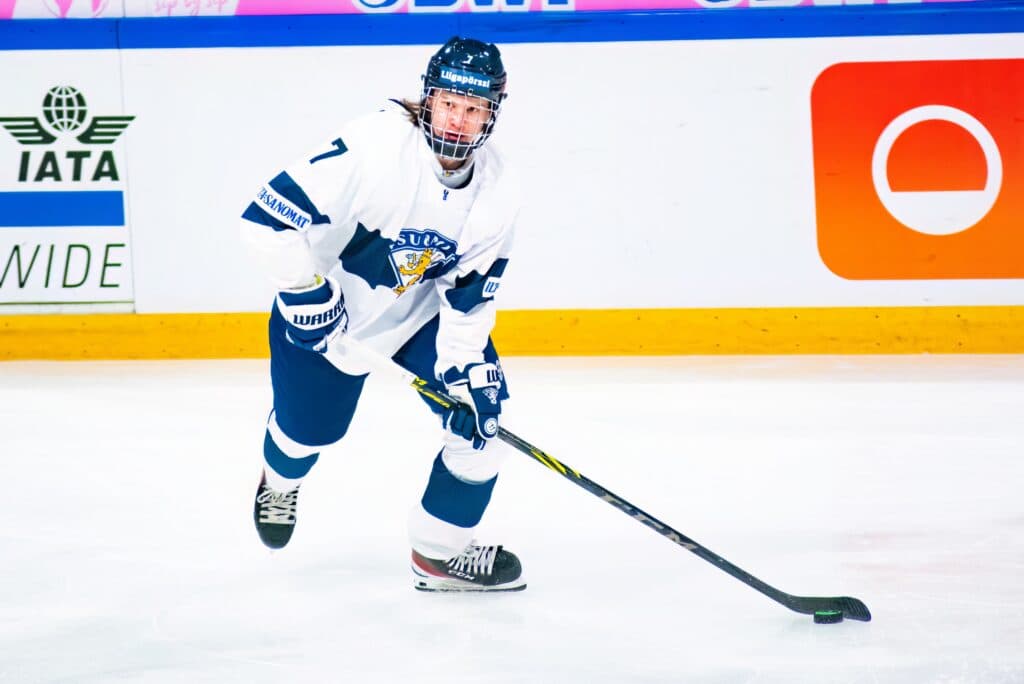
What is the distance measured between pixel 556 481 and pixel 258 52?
2.40 metres

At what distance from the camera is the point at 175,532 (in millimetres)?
3078

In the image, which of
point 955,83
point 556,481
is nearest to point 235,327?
point 556,481

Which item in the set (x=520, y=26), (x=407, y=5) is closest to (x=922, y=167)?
(x=520, y=26)

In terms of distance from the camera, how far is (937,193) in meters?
5.04

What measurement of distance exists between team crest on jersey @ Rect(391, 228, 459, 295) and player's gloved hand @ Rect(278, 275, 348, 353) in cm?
13

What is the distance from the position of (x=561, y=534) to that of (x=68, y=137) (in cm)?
297

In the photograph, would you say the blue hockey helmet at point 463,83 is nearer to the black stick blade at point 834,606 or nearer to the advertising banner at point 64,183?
the black stick blade at point 834,606

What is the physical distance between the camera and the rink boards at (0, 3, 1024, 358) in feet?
16.6

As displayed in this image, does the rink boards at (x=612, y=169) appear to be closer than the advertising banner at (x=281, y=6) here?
Yes

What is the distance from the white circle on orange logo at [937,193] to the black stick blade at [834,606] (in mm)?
2854

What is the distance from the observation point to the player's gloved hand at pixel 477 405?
2.53 metres

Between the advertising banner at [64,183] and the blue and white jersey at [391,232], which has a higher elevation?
the advertising banner at [64,183]

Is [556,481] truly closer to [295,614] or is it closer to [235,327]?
[295,614]

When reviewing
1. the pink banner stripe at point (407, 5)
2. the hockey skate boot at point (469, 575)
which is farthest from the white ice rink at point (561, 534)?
the pink banner stripe at point (407, 5)
